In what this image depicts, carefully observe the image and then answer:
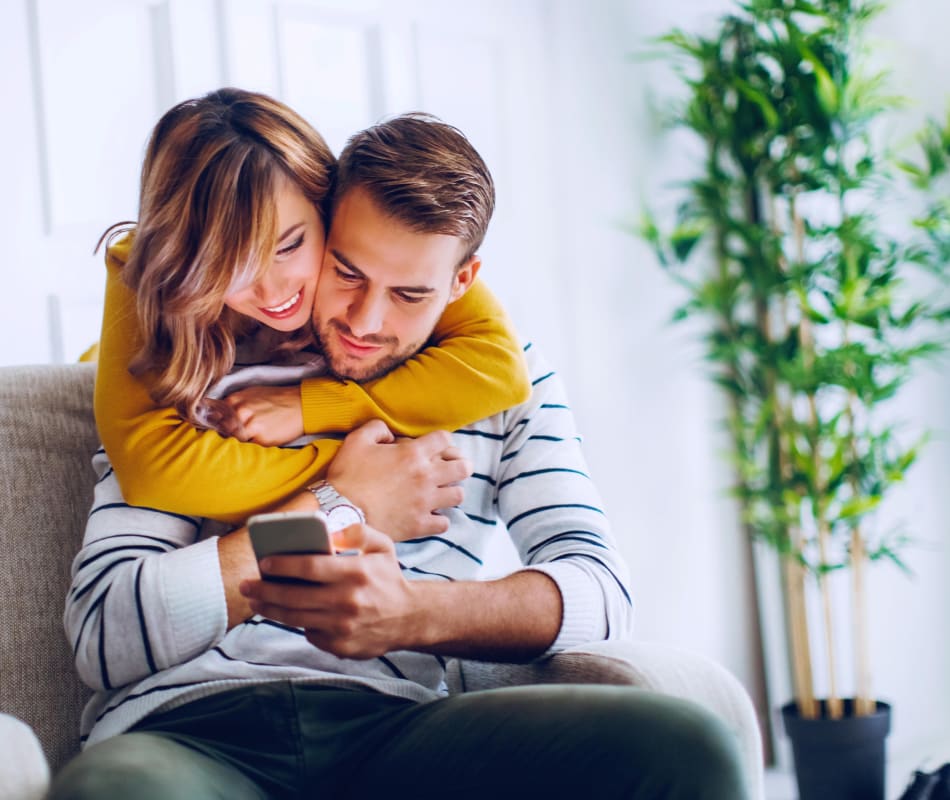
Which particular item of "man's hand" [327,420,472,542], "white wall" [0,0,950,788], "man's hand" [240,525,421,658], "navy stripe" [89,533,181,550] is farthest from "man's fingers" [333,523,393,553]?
"white wall" [0,0,950,788]

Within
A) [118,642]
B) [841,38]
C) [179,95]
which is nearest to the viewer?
[118,642]

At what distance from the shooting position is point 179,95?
2127 mm

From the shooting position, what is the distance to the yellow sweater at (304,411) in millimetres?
1162

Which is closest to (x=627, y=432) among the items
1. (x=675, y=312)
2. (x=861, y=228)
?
(x=675, y=312)

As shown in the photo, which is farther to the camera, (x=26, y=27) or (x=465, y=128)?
(x=465, y=128)

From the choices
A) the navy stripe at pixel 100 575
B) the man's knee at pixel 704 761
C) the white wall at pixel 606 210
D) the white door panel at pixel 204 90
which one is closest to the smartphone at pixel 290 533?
the navy stripe at pixel 100 575

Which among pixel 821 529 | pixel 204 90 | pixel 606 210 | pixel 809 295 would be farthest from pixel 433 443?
pixel 809 295

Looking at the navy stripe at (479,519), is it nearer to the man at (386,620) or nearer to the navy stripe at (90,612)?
the man at (386,620)

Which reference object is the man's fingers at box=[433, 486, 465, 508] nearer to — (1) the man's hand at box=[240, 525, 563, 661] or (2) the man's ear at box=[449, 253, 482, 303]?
(1) the man's hand at box=[240, 525, 563, 661]

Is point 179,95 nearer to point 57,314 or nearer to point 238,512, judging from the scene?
point 57,314

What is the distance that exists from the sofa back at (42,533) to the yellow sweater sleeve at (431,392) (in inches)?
13.5

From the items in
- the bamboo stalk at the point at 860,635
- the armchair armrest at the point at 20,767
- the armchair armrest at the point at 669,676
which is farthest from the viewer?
the bamboo stalk at the point at 860,635

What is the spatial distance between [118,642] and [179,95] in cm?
133

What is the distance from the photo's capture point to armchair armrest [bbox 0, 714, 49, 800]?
810 millimetres
